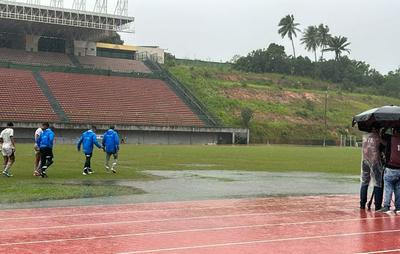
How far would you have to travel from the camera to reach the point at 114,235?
9.01m

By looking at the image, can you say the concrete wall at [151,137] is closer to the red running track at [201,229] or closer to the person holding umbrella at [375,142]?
the red running track at [201,229]

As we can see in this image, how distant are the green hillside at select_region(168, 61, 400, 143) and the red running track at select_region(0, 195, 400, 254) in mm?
56269

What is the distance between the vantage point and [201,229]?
31.7 feet

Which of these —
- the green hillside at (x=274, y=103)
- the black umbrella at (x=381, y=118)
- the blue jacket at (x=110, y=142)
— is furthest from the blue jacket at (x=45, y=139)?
the green hillside at (x=274, y=103)

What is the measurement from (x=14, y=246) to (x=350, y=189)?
38.2ft

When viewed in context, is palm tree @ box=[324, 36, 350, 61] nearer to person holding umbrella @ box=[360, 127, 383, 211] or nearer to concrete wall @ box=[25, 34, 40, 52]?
concrete wall @ box=[25, 34, 40, 52]

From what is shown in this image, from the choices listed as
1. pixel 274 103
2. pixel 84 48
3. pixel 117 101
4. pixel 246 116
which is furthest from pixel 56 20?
pixel 274 103

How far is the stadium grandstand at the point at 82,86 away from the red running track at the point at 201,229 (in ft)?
141

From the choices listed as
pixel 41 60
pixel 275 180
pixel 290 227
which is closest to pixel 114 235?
pixel 290 227

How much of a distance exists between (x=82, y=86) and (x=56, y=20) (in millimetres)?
10682

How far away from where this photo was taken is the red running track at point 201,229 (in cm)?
816

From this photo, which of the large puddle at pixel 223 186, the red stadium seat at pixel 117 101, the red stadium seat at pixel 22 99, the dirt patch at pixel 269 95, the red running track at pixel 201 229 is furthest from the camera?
the dirt patch at pixel 269 95

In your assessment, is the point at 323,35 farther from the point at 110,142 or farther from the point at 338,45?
the point at 110,142

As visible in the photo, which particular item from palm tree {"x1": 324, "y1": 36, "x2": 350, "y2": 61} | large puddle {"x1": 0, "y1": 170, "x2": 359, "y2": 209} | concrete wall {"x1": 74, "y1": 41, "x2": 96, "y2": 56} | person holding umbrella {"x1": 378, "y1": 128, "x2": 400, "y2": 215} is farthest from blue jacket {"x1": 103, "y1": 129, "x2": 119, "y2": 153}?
palm tree {"x1": 324, "y1": 36, "x2": 350, "y2": 61}
